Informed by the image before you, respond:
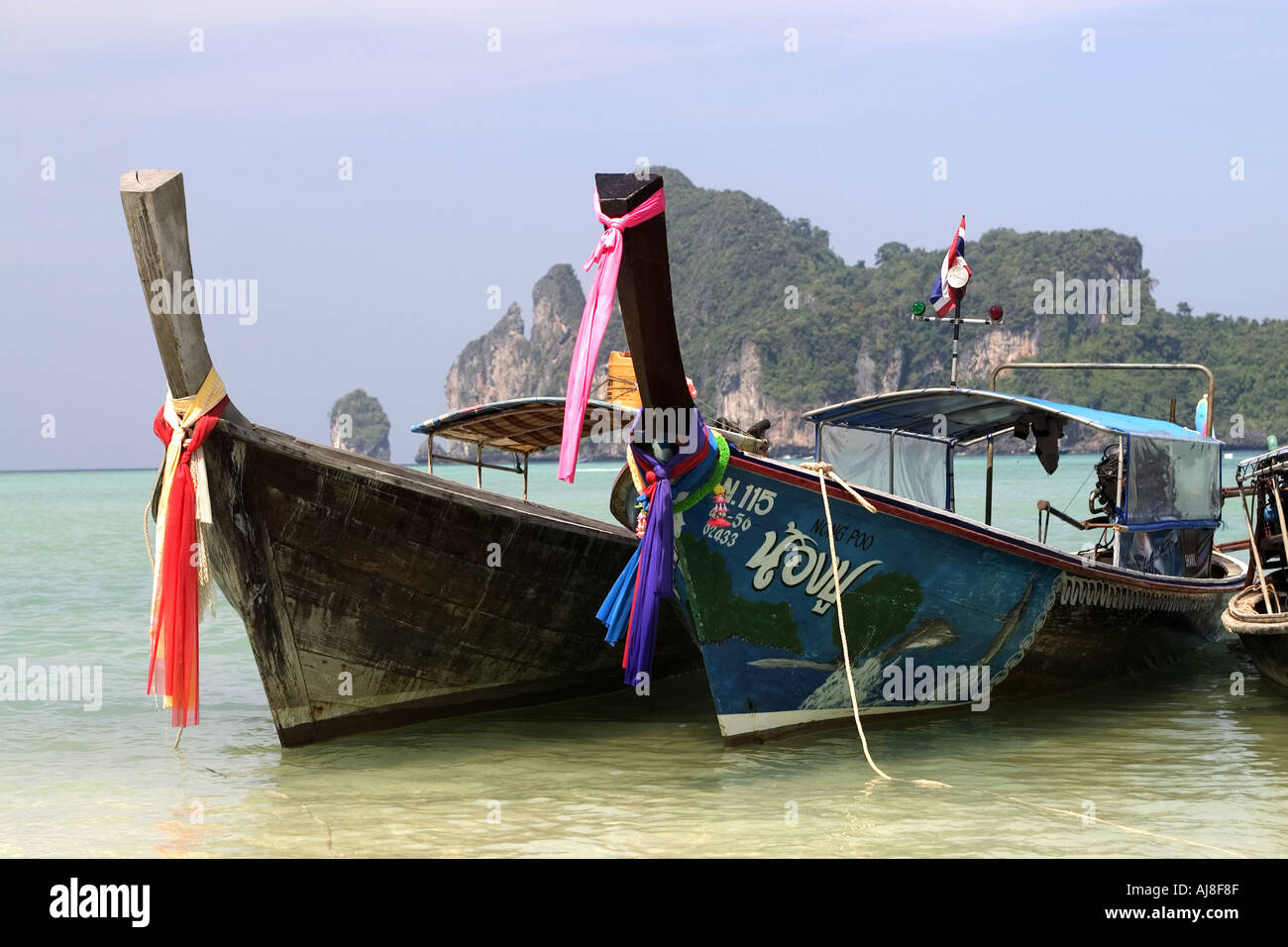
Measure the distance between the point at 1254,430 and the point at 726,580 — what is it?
230 feet

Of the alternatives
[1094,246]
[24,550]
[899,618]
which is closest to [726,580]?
[899,618]

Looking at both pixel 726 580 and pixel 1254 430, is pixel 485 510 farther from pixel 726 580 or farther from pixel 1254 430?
pixel 1254 430

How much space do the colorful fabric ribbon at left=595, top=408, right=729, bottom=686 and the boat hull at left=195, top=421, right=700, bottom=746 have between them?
130 cm

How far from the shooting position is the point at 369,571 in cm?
743

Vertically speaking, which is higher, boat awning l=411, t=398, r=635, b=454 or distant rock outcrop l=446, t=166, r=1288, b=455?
distant rock outcrop l=446, t=166, r=1288, b=455

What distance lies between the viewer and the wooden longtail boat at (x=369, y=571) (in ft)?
21.6

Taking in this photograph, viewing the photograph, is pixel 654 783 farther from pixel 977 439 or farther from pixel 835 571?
pixel 977 439

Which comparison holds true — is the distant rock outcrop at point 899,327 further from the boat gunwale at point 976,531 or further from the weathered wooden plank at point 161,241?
the weathered wooden plank at point 161,241
